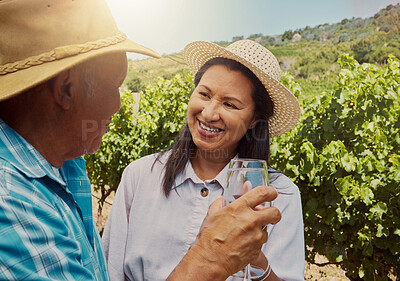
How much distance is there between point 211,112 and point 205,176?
40 cm

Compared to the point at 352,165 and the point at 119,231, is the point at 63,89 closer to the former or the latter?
the point at 119,231

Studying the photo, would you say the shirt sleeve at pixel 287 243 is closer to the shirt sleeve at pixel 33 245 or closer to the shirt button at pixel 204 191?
the shirt button at pixel 204 191

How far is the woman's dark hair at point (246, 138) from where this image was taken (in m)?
2.21

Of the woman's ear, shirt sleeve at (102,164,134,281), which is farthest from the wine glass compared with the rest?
the woman's ear

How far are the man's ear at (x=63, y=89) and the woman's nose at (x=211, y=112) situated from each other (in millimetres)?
1108

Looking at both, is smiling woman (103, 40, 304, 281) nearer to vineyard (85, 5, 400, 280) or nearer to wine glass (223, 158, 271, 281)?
wine glass (223, 158, 271, 281)

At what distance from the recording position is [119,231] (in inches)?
80.1

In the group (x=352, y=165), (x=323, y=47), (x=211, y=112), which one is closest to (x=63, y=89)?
(x=211, y=112)

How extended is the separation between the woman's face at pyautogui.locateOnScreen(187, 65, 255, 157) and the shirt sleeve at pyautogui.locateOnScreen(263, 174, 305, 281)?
495 mm

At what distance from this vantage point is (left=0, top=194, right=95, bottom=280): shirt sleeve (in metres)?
0.86

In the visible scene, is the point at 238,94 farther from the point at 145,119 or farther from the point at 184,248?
the point at 145,119

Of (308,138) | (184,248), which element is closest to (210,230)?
(184,248)

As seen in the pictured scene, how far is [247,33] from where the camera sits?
59.6 meters

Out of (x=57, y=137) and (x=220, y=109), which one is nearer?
(x=57, y=137)
